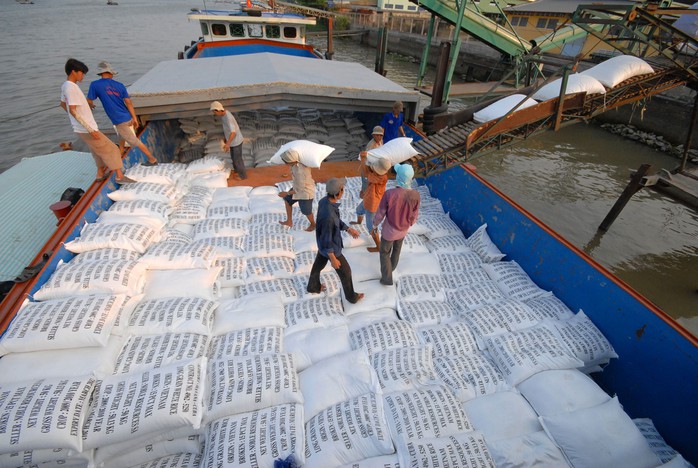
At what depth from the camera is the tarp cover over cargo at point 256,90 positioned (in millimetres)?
5855

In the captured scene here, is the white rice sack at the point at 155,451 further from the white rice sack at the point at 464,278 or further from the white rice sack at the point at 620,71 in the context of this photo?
the white rice sack at the point at 620,71

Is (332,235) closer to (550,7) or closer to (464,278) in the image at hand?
(464,278)

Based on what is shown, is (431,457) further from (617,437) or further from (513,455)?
(617,437)

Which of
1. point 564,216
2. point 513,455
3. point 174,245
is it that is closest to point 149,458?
point 174,245

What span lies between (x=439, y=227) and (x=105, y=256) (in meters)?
4.48

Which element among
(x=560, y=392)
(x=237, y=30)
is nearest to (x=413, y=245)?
(x=560, y=392)

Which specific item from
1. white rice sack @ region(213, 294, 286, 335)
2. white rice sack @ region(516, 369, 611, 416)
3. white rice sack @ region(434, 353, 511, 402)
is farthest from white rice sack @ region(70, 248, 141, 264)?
white rice sack @ region(516, 369, 611, 416)

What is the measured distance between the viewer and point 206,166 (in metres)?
6.14

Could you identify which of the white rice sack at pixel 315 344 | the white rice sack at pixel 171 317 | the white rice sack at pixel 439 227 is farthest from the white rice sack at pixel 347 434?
the white rice sack at pixel 439 227

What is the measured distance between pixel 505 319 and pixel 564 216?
627 cm

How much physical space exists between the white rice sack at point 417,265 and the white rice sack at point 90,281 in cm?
297

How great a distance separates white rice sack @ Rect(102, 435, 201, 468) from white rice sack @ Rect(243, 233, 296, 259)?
88.4 inches

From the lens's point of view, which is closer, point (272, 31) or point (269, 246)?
point (269, 246)

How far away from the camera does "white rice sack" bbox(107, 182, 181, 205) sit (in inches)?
185
